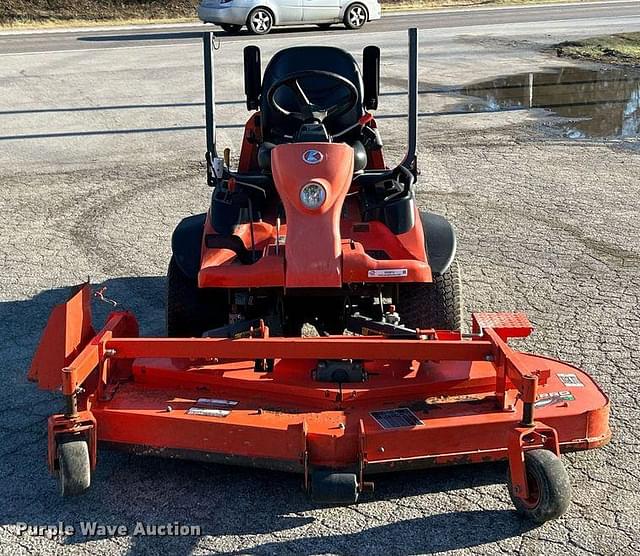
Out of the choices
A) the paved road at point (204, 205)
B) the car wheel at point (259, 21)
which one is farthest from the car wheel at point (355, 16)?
the paved road at point (204, 205)

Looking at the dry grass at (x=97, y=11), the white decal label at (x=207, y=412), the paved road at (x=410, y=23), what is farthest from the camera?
the dry grass at (x=97, y=11)

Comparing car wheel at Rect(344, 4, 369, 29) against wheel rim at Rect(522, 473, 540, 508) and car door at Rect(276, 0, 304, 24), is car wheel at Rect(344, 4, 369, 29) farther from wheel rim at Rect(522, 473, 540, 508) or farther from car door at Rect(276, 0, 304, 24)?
wheel rim at Rect(522, 473, 540, 508)

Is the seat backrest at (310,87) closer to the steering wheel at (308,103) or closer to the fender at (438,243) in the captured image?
the steering wheel at (308,103)

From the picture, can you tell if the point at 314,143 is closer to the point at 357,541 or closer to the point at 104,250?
the point at 357,541

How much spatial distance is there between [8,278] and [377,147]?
2869 millimetres

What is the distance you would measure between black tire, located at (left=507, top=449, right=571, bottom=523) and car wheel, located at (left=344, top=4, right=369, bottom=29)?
20068 millimetres

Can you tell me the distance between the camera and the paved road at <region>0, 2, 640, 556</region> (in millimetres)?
3654

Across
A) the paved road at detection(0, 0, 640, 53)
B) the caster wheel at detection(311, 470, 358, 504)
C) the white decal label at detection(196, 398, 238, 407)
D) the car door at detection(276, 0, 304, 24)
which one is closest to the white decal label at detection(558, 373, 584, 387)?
the caster wheel at detection(311, 470, 358, 504)

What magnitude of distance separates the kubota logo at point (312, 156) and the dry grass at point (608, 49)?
13.6 m

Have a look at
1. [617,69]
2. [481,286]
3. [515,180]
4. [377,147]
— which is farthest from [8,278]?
[617,69]

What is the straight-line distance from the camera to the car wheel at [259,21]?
835 inches

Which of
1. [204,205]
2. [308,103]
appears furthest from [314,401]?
[204,205]

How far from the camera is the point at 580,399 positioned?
13.1ft

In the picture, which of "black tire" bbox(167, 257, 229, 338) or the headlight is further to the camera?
"black tire" bbox(167, 257, 229, 338)
